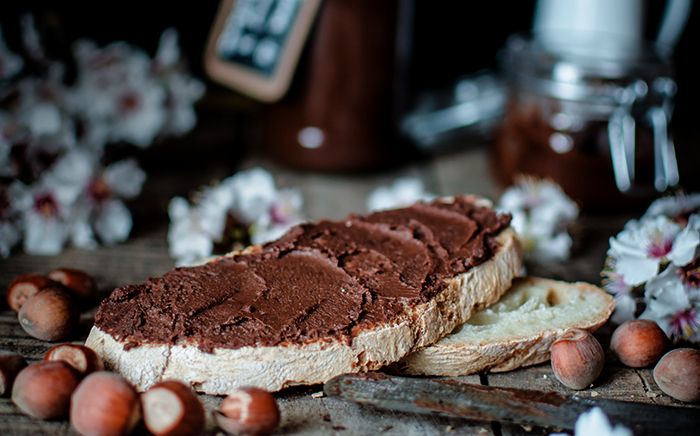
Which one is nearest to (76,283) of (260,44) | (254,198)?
(254,198)

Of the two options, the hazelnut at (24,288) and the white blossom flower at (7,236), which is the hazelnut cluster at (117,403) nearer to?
the hazelnut at (24,288)

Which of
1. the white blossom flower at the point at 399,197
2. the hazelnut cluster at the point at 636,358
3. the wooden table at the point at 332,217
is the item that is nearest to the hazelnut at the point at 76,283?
the wooden table at the point at 332,217

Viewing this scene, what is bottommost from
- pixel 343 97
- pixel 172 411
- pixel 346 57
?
pixel 172 411

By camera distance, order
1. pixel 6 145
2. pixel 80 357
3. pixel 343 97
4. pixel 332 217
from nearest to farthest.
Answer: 1. pixel 80 357
2. pixel 6 145
3. pixel 332 217
4. pixel 343 97

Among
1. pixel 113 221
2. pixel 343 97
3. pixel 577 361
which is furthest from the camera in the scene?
pixel 343 97

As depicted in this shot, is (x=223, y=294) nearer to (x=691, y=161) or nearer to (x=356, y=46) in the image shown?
(x=356, y=46)

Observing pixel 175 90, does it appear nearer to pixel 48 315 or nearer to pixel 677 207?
pixel 48 315

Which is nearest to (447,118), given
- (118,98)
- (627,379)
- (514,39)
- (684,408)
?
(514,39)

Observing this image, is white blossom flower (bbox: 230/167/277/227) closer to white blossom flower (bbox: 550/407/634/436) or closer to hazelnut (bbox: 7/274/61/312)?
hazelnut (bbox: 7/274/61/312)
